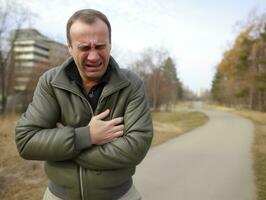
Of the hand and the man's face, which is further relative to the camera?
the hand

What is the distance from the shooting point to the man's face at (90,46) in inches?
63.3

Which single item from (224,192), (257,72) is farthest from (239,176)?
(257,72)

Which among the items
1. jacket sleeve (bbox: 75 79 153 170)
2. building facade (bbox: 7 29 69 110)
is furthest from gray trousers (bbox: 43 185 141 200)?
building facade (bbox: 7 29 69 110)

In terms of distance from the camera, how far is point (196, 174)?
695 cm

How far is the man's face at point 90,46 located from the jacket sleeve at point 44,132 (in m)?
0.25

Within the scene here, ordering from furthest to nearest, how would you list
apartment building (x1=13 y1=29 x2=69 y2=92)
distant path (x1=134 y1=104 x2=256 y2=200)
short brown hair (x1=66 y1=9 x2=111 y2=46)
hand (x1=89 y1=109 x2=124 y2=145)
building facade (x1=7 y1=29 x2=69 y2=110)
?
1. building facade (x1=7 y1=29 x2=69 y2=110)
2. apartment building (x1=13 y1=29 x2=69 y2=92)
3. distant path (x1=134 y1=104 x2=256 y2=200)
4. hand (x1=89 y1=109 x2=124 y2=145)
5. short brown hair (x1=66 y1=9 x2=111 y2=46)

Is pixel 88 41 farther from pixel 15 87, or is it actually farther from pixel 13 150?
pixel 15 87

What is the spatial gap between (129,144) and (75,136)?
30 centimetres

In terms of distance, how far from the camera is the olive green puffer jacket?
66.1 inches

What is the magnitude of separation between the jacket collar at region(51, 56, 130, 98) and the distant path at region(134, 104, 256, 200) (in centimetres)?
396

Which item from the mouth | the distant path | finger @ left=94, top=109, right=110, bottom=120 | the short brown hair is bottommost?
the distant path

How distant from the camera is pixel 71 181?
173 cm

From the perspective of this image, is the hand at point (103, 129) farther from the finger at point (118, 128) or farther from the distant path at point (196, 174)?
the distant path at point (196, 174)

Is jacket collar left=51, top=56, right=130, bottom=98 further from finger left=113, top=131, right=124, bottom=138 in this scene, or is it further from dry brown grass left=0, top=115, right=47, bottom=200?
dry brown grass left=0, top=115, right=47, bottom=200
